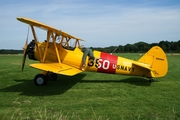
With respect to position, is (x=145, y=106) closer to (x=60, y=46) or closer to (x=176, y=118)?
(x=176, y=118)

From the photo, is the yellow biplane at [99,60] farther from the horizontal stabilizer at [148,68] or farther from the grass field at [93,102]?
the grass field at [93,102]

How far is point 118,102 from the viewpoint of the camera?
5867mm

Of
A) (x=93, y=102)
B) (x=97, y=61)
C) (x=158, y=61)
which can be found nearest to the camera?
(x=93, y=102)

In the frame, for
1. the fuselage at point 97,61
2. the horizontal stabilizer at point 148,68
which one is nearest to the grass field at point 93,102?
the horizontal stabilizer at point 148,68

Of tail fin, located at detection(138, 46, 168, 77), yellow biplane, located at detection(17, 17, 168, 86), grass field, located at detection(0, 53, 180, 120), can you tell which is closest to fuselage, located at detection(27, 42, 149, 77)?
yellow biplane, located at detection(17, 17, 168, 86)

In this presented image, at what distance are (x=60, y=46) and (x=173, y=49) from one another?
269ft

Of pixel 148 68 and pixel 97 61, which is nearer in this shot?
pixel 148 68

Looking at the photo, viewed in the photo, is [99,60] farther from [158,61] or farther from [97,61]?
[158,61]

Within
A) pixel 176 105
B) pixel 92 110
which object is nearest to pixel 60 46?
pixel 92 110

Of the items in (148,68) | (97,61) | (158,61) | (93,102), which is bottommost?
(93,102)

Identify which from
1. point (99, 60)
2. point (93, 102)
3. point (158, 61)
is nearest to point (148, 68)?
point (158, 61)

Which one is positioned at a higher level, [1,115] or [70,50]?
[70,50]

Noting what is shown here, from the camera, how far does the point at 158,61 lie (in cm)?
870

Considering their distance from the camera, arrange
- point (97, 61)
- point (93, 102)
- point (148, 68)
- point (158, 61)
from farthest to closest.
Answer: point (97, 61), point (158, 61), point (148, 68), point (93, 102)
